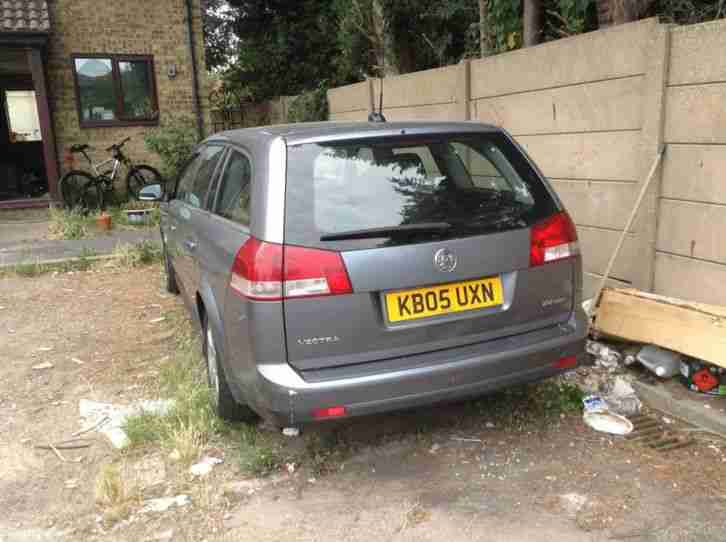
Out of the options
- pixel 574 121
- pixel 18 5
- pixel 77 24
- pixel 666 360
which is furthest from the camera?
pixel 77 24

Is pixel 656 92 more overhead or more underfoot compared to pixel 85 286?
more overhead

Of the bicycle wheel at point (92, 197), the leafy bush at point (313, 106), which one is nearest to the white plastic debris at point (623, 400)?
the leafy bush at point (313, 106)

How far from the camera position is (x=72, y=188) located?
12.2 m

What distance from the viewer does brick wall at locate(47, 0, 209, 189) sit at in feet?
40.9

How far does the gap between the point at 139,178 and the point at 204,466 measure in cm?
1076

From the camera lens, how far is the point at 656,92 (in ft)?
13.4

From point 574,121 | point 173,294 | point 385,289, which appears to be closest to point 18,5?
point 173,294

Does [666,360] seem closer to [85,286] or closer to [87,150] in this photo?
[85,286]

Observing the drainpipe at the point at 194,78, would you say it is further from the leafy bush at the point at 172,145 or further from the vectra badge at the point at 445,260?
the vectra badge at the point at 445,260

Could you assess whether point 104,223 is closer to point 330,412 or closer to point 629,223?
point 629,223

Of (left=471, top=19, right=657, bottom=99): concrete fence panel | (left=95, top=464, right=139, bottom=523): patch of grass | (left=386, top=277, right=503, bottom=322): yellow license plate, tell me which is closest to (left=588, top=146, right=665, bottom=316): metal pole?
(left=471, top=19, right=657, bottom=99): concrete fence panel

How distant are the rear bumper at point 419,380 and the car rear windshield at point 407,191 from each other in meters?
0.55

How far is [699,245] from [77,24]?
12.3 metres

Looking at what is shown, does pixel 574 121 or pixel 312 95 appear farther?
pixel 312 95
